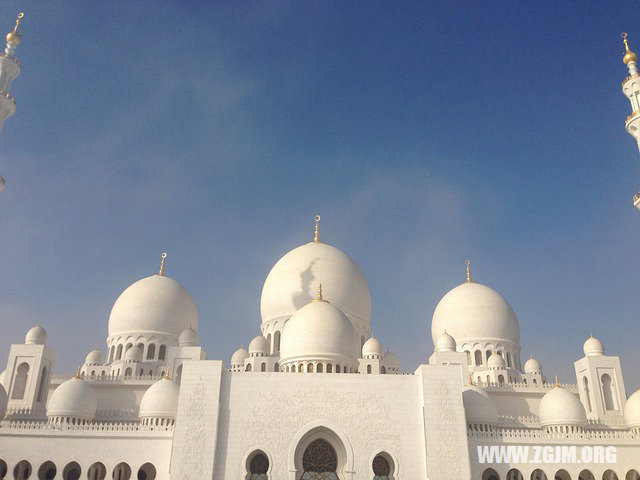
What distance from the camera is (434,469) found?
1482 centimetres

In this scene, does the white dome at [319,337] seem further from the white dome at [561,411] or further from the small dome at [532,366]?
the small dome at [532,366]

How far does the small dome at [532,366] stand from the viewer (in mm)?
23172

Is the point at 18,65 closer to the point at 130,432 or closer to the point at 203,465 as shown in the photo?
the point at 130,432

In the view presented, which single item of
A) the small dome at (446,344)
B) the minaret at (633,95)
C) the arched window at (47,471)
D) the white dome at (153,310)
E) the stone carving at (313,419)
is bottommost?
the arched window at (47,471)

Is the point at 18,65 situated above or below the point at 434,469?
above

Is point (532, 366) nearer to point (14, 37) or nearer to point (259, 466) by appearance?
point (259, 466)

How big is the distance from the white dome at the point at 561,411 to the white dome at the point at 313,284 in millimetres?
7952

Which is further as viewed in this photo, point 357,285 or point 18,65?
point 357,285

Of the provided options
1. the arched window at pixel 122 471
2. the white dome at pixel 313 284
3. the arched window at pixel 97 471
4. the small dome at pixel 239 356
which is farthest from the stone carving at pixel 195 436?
the white dome at pixel 313 284

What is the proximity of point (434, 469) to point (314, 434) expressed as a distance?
11.2 feet

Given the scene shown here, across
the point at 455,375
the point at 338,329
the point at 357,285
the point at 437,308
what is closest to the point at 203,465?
the point at 338,329

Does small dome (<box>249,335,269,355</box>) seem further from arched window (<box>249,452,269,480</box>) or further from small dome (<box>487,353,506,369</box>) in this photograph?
small dome (<box>487,353,506,369</box>)

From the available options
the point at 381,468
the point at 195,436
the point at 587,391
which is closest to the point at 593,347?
the point at 587,391

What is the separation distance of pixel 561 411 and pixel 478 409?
2823 mm
